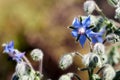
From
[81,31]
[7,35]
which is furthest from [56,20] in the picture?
[81,31]

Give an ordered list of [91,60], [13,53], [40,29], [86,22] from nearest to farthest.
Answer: [91,60] → [86,22] → [13,53] → [40,29]

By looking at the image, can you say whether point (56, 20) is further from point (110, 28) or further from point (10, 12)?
point (110, 28)

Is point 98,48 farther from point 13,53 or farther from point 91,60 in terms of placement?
point 13,53

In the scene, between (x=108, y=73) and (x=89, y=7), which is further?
(x=89, y=7)

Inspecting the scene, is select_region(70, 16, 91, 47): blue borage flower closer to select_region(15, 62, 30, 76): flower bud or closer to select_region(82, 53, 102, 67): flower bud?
select_region(82, 53, 102, 67): flower bud

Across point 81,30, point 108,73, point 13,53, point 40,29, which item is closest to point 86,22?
point 81,30
